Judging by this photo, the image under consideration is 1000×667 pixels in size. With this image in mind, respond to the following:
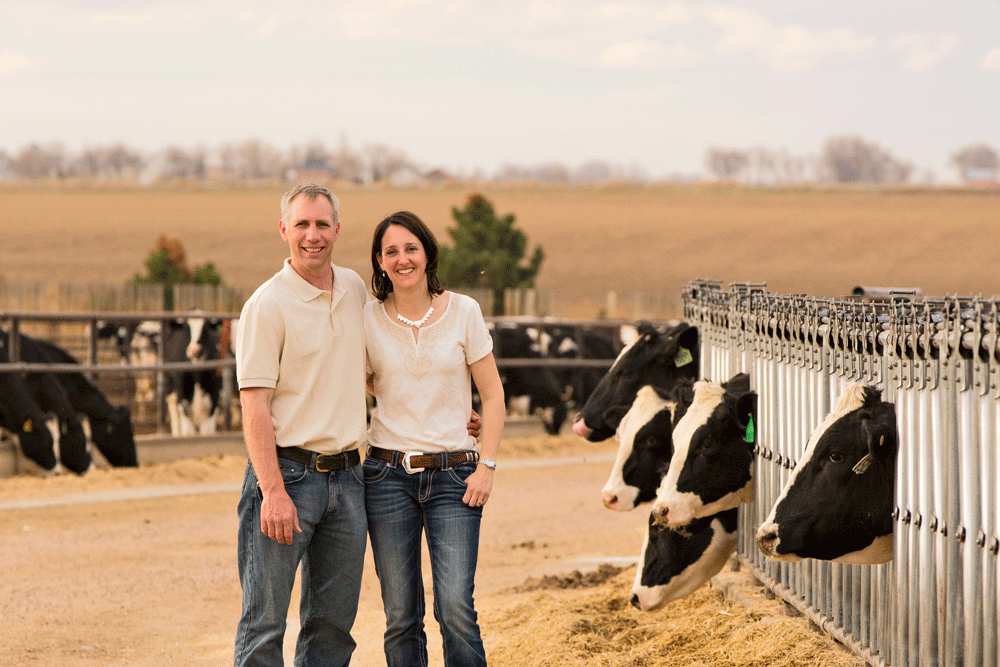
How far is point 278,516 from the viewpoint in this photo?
3902mm

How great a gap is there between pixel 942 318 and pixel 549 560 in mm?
5819

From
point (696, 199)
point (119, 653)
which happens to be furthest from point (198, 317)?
point (696, 199)

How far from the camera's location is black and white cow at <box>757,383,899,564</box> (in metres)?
3.77

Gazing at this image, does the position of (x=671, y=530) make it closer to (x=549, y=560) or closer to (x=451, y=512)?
(x=451, y=512)

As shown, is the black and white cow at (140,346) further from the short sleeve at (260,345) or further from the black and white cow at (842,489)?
the black and white cow at (842,489)

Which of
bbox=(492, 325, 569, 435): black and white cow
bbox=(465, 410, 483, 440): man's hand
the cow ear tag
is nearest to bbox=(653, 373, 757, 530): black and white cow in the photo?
bbox=(465, 410, 483, 440): man's hand

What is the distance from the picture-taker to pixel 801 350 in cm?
523

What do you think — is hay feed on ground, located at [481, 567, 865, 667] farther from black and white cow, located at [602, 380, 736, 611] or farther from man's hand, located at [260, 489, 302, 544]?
man's hand, located at [260, 489, 302, 544]

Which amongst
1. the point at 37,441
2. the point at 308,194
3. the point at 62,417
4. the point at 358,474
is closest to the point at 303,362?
the point at 358,474

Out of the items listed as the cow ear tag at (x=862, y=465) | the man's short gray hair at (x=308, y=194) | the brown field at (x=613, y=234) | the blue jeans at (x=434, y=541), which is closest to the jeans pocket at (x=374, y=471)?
the blue jeans at (x=434, y=541)

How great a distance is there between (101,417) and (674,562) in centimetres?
1016

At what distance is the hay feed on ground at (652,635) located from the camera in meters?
5.02

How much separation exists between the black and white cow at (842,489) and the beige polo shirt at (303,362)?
4.72 feet

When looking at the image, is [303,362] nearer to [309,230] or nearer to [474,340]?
[309,230]
